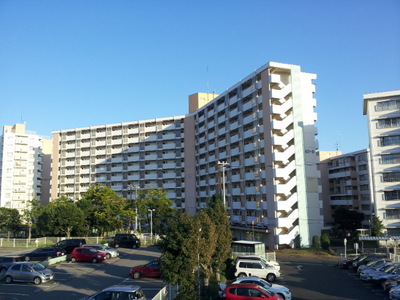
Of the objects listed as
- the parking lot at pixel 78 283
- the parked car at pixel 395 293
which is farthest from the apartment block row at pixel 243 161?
the parked car at pixel 395 293

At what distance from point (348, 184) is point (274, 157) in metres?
36.4

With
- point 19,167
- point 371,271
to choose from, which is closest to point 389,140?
point 371,271

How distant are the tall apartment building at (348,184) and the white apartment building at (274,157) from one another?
24.6 metres

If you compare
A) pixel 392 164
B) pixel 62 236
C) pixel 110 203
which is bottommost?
pixel 62 236

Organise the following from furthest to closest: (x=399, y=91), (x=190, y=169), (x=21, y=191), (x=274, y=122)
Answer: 1. (x=21, y=191)
2. (x=190, y=169)
3. (x=399, y=91)
4. (x=274, y=122)

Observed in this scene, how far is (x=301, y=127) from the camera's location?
5591 cm

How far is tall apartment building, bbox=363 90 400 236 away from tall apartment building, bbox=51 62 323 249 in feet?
33.6

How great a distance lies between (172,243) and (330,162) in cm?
7843

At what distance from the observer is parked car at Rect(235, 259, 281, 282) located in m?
27.2

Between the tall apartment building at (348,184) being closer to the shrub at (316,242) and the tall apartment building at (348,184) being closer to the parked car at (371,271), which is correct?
the shrub at (316,242)

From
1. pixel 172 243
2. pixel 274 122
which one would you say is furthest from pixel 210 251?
pixel 274 122

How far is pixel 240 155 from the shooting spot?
6397cm

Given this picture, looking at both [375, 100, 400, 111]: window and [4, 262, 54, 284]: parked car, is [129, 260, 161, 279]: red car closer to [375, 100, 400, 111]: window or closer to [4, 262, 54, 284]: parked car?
[4, 262, 54, 284]: parked car

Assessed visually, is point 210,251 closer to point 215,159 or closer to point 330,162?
point 215,159
